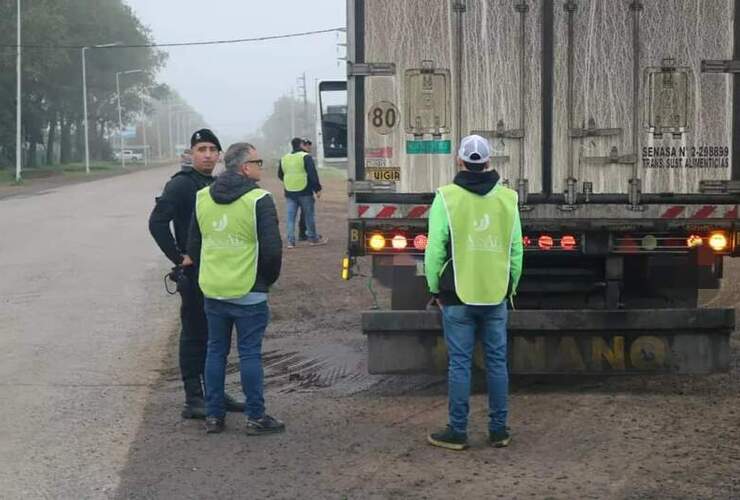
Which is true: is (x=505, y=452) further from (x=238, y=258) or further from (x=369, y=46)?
(x=369, y=46)

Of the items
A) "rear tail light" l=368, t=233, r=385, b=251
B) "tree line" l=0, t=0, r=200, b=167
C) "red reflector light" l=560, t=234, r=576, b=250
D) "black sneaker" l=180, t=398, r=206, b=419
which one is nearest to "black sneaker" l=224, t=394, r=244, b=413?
"black sneaker" l=180, t=398, r=206, b=419

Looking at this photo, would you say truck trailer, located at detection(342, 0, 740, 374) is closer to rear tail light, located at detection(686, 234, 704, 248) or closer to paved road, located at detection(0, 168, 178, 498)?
rear tail light, located at detection(686, 234, 704, 248)

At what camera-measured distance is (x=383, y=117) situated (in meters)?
6.93

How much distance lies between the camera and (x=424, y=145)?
6.93 m

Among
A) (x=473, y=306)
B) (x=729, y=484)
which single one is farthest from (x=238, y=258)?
(x=729, y=484)

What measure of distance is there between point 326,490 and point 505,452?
1.14 meters

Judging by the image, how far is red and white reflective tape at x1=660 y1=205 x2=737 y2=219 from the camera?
22.4 feet

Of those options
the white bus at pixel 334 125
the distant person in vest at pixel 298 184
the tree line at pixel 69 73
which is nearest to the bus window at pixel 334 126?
the white bus at pixel 334 125

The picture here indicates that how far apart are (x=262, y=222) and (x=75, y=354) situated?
11.1ft

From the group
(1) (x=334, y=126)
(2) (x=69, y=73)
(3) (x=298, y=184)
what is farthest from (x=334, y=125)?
(2) (x=69, y=73)

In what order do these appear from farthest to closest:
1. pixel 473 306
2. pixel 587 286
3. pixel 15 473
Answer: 1. pixel 587 286
2. pixel 473 306
3. pixel 15 473

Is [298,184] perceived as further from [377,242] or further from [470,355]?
[470,355]

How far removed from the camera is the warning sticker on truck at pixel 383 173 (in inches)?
274

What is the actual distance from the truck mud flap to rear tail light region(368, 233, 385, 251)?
436mm
